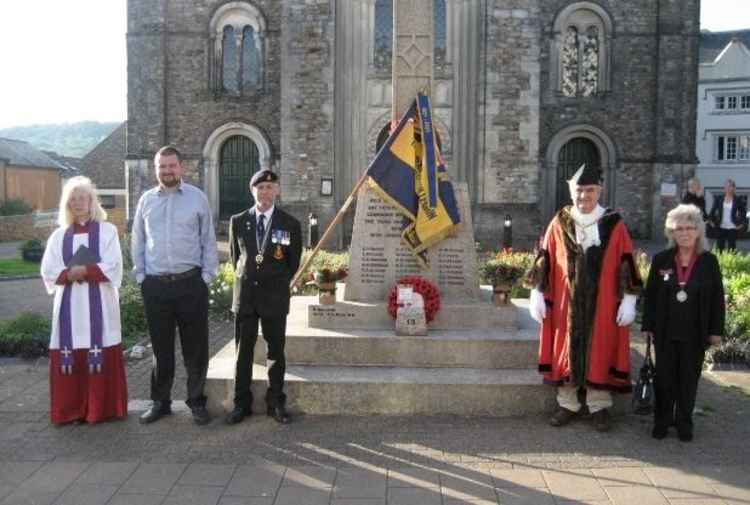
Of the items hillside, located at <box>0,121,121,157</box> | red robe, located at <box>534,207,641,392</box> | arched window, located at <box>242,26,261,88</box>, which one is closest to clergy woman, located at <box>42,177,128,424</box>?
red robe, located at <box>534,207,641,392</box>

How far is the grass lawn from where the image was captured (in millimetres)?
18297

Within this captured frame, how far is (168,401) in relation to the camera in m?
6.56

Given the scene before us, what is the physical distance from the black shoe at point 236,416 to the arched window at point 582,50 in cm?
2187

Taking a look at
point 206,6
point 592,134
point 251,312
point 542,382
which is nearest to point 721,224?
point 592,134

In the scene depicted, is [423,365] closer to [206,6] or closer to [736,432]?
[736,432]

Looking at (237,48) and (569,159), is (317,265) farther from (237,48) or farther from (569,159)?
(569,159)

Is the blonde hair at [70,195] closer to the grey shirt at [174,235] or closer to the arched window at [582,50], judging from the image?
the grey shirt at [174,235]

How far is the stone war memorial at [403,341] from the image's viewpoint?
654 centimetres

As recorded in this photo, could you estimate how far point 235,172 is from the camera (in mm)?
26188

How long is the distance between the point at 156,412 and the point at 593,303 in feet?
11.9

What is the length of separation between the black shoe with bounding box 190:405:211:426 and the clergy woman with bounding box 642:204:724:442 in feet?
11.5

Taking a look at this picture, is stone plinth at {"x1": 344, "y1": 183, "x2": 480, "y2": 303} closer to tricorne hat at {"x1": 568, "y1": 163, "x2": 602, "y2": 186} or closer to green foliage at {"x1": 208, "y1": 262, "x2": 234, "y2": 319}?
tricorne hat at {"x1": 568, "y1": 163, "x2": 602, "y2": 186}

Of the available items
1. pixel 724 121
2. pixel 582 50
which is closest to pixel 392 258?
pixel 582 50

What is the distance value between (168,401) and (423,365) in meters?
2.22
